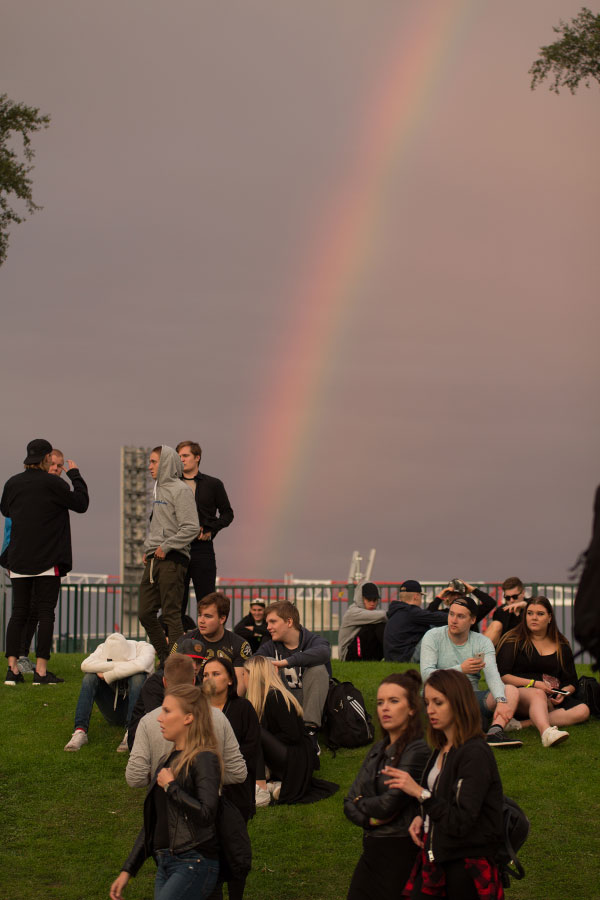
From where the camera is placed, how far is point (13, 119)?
20.3m

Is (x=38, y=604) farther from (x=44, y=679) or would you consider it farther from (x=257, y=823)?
(x=257, y=823)

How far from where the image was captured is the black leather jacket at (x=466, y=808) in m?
4.89

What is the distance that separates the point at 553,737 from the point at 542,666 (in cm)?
101

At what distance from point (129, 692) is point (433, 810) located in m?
5.82

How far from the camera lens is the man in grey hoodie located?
11125mm

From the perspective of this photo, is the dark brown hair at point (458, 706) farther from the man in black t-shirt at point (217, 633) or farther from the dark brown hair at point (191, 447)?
the dark brown hair at point (191, 447)

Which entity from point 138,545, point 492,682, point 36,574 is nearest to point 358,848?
point 492,682

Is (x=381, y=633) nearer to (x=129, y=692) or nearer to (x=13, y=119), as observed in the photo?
(x=129, y=692)

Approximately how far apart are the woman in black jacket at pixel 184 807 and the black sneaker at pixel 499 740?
530 centimetres

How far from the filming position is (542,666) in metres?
10.9

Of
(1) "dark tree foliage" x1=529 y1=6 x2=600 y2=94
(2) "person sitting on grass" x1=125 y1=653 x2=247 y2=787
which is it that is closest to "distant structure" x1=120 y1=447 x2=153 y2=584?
(1) "dark tree foliage" x1=529 y1=6 x2=600 y2=94

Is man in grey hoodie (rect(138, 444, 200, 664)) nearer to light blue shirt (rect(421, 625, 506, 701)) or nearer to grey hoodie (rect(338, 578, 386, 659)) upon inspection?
light blue shirt (rect(421, 625, 506, 701))

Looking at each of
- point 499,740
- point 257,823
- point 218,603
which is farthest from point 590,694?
point 218,603

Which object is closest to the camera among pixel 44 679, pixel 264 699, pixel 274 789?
pixel 274 789
